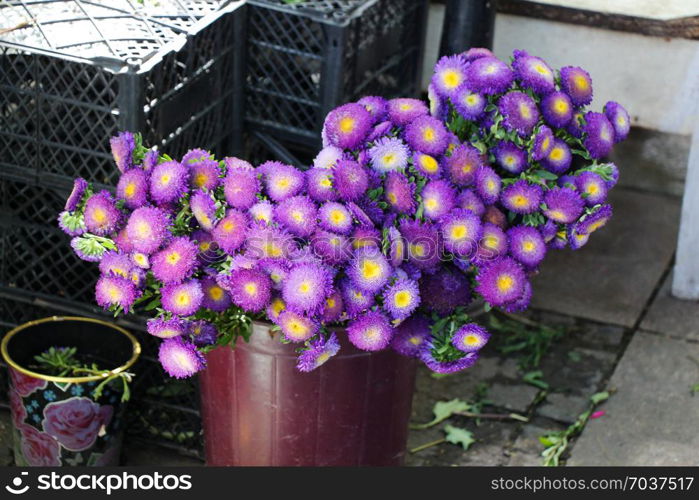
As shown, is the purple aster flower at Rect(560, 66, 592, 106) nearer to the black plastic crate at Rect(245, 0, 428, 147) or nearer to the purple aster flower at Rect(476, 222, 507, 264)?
the purple aster flower at Rect(476, 222, 507, 264)

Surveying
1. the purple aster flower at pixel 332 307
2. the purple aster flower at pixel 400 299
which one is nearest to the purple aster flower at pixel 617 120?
the purple aster flower at pixel 400 299

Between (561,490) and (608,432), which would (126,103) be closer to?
(561,490)

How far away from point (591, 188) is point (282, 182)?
2.22ft

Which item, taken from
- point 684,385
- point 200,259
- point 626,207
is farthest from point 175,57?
point 626,207

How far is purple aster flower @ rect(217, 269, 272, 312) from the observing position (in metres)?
2.23

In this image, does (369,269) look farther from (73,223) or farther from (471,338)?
(73,223)

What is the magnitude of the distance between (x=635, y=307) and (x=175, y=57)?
2.02 meters

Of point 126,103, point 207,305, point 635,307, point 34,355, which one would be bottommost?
point 635,307

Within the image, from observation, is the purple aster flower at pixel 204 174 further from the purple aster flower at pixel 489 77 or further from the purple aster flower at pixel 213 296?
the purple aster flower at pixel 489 77

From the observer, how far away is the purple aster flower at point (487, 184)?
2443mm

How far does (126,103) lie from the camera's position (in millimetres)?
2646

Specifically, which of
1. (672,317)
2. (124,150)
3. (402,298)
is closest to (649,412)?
(672,317)

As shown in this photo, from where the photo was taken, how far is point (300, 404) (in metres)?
2.56

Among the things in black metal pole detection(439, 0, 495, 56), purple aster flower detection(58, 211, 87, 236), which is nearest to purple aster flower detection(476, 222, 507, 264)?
purple aster flower detection(58, 211, 87, 236)
